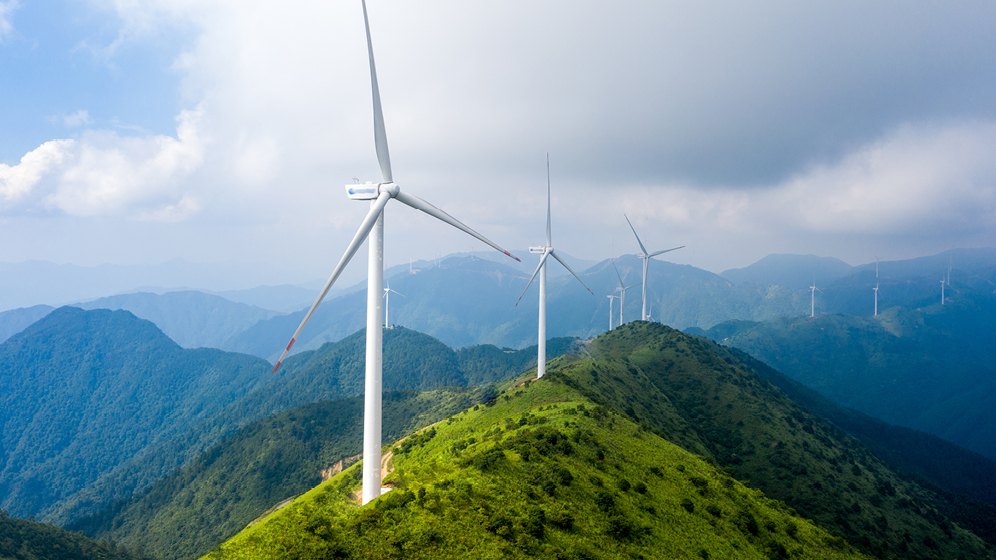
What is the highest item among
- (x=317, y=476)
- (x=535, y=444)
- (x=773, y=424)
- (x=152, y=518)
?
(x=535, y=444)

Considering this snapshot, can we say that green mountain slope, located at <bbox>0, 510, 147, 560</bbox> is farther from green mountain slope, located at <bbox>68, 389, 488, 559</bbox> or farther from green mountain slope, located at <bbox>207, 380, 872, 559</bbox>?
green mountain slope, located at <bbox>207, 380, 872, 559</bbox>

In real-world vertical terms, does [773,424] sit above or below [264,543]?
below

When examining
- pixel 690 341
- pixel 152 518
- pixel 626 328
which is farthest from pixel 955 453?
pixel 152 518

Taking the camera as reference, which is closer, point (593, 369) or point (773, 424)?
point (593, 369)

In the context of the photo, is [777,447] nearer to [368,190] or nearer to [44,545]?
[368,190]

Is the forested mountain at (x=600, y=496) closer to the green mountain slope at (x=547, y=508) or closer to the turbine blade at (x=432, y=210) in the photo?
the green mountain slope at (x=547, y=508)

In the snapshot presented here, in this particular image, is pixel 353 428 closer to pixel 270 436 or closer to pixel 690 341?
pixel 270 436

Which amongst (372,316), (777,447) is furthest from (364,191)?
(777,447)
